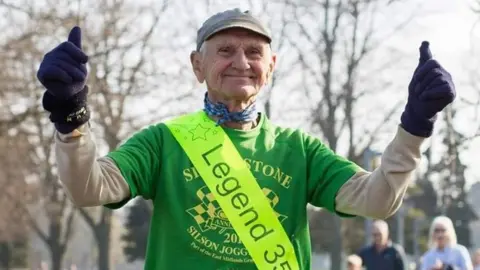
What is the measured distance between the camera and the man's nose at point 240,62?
11.1ft

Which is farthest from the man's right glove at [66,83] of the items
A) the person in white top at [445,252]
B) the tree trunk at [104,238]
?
the tree trunk at [104,238]

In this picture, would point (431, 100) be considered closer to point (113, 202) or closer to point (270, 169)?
point (270, 169)

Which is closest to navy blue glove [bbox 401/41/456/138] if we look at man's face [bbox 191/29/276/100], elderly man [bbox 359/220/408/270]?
man's face [bbox 191/29/276/100]

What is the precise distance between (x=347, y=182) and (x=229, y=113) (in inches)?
19.2

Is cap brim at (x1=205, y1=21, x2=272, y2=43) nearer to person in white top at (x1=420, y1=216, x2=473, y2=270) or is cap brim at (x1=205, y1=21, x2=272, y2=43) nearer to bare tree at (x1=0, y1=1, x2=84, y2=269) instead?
person in white top at (x1=420, y1=216, x2=473, y2=270)

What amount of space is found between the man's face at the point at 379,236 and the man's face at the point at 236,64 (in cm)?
819

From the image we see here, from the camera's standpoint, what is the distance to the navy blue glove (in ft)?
9.52

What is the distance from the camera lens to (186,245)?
3.36 meters

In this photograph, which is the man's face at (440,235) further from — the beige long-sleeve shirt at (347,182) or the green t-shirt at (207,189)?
the beige long-sleeve shirt at (347,182)

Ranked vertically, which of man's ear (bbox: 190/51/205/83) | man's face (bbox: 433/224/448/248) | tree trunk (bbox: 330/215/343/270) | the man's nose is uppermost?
tree trunk (bbox: 330/215/343/270)

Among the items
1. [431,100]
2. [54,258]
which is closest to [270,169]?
[431,100]

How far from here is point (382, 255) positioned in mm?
11547

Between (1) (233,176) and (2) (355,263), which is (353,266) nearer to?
(2) (355,263)

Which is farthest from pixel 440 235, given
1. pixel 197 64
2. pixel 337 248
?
pixel 337 248
